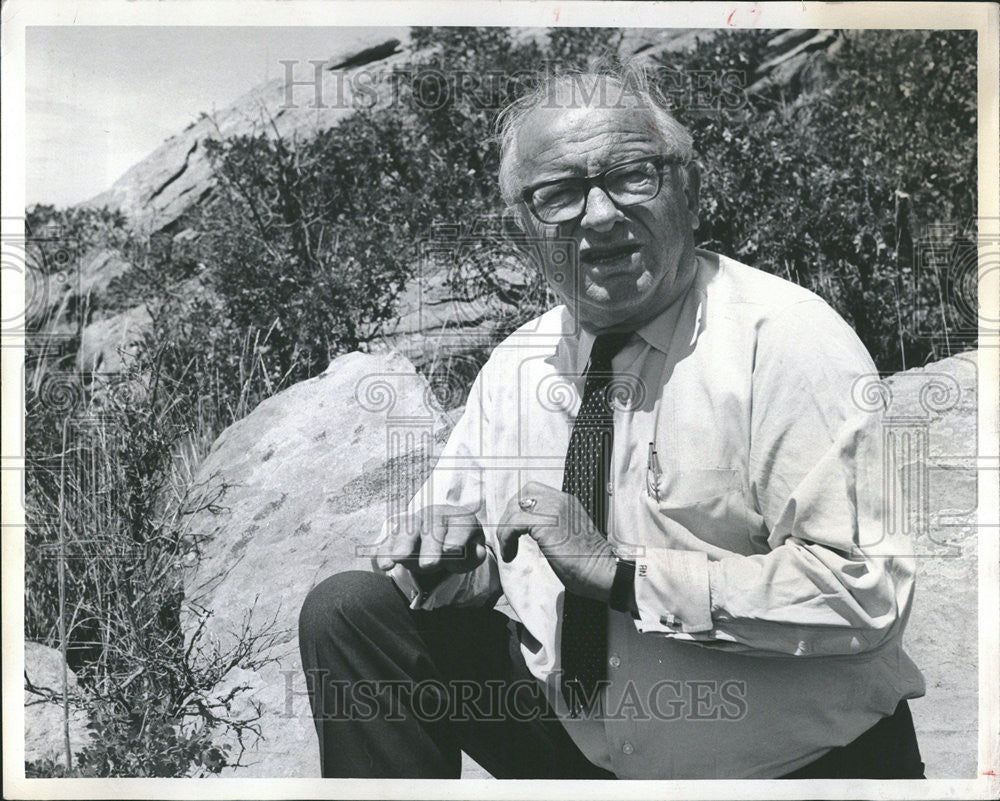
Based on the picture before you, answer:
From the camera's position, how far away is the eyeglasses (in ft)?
10.2

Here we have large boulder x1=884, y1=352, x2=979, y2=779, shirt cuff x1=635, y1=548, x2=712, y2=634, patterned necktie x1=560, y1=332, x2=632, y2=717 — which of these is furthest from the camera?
large boulder x1=884, y1=352, x2=979, y2=779

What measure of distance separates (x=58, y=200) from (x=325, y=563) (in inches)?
53.9

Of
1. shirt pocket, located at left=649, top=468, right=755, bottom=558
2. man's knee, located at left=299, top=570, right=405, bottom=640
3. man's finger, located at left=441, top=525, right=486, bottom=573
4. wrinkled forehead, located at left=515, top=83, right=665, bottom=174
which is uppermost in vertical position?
wrinkled forehead, located at left=515, top=83, right=665, bottom=174

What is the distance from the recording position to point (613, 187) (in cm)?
311

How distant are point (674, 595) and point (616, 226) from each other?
0.97 metres

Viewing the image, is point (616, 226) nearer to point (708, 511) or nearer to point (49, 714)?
point (708, 511)

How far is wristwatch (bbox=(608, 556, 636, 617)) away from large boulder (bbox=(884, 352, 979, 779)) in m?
0.96

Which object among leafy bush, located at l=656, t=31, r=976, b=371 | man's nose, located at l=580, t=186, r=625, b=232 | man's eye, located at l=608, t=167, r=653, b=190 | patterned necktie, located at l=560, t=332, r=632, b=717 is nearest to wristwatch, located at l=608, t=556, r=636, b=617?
patterned necktie, located at l=560, t=332, r=632, b=717

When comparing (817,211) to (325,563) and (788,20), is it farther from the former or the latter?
(325,563)

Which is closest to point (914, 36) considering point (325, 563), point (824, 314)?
point (824, 314)

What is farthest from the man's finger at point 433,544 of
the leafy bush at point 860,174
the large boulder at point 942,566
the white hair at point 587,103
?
the large boulder at point 942,566

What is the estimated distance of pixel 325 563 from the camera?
3.51 metres

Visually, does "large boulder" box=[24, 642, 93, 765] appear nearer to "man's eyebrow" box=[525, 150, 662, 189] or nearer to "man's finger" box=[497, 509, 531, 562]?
"man's finger" box=[497, 509, 531, 562]

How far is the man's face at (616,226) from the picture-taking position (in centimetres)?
310
